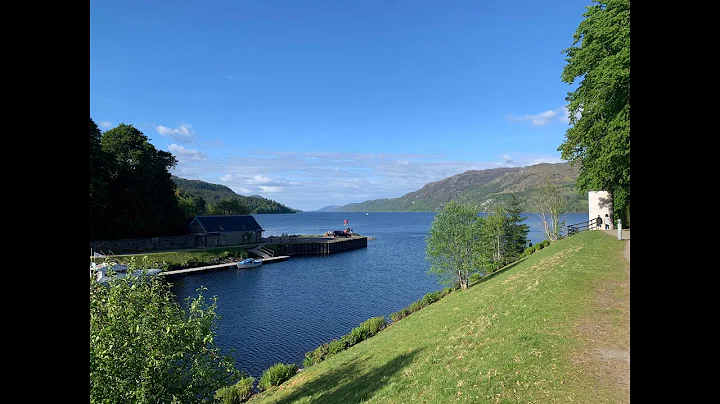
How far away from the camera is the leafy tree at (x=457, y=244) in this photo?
104 ft

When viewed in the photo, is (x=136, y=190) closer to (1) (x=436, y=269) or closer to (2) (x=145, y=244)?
(2) (x=145, y=244)

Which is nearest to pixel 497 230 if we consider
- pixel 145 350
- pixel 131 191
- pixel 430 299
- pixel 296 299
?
pixel 430 299

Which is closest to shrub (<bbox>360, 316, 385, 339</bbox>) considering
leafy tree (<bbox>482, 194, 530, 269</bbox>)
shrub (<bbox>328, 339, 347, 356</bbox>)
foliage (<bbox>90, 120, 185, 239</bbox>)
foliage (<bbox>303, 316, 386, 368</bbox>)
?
foliage (<bbox>303, 316, 386, 368</bbox>)

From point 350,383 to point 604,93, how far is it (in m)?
20.4

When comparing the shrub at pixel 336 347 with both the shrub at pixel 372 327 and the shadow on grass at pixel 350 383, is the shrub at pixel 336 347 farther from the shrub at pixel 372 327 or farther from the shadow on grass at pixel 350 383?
the shadow on grass at pixel 350 383

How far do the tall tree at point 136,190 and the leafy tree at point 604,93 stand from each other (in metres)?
70.1

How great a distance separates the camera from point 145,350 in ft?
31.7

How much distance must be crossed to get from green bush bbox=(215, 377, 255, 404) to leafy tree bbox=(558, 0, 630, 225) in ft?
78.1

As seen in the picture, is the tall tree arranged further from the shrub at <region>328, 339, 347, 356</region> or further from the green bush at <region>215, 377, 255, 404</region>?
the shrub at <region>328, 339, 347, 356</region>

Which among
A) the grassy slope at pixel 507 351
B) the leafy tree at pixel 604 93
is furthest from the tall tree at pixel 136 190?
the leafy tree at pixel 604 93

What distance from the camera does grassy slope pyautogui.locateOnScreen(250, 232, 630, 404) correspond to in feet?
32.2

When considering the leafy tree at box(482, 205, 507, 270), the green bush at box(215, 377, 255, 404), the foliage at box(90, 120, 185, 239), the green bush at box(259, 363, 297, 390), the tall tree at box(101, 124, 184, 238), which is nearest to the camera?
the green bush at box(215, 377, 255, 404)
